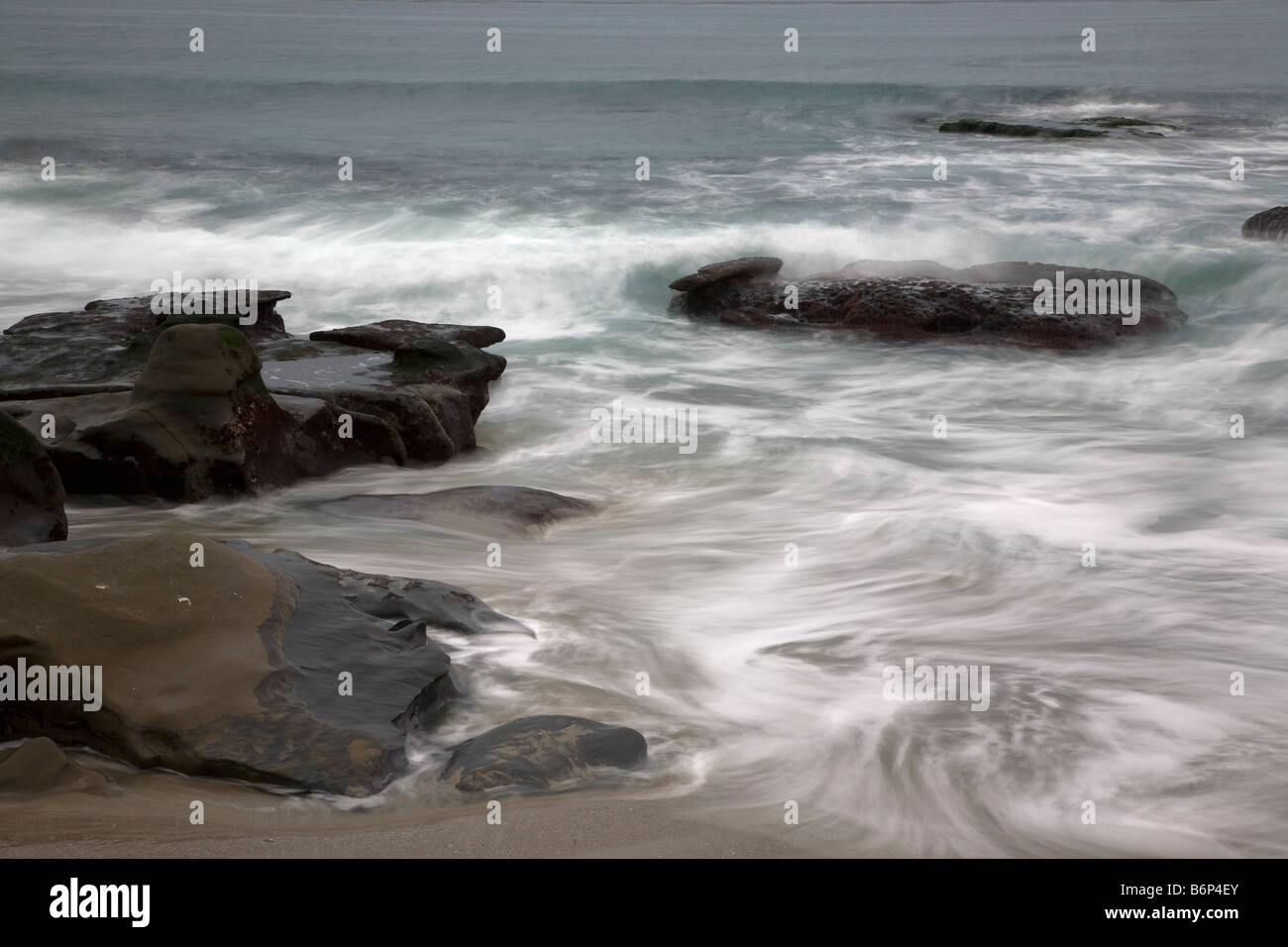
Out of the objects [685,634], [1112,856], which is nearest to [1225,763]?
[1112,856]

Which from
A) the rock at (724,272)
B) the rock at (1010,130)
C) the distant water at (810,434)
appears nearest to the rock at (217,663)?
the distant water at (810,434)

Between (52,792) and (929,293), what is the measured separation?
9767 millimetres

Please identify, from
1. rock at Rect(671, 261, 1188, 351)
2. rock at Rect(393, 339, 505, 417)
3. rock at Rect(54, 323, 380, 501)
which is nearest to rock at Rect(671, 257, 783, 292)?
rock at Rect(671, 261, 1188, 351)

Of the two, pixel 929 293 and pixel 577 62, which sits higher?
pixel 577 62

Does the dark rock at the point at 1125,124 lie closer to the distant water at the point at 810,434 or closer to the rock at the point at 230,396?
the distant water at the point at 810,434

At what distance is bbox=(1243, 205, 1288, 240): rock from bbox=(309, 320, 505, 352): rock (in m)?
9.38

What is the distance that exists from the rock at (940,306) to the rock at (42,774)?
9123 millimetres

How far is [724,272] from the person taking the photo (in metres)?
12.8

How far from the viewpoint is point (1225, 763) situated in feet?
14.5

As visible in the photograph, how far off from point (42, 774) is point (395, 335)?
19.1ft

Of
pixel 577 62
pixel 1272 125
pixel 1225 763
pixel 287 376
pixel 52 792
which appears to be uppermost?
pixel 577 62

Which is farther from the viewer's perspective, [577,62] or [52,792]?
[577,62]

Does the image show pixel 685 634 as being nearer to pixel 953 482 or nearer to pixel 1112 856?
pixel 1112 856

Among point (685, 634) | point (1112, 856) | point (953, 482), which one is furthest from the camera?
point (953, 482)
